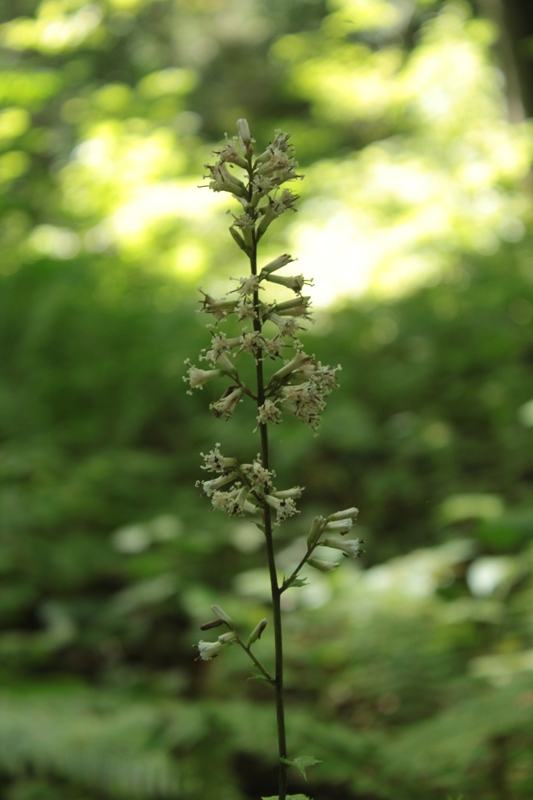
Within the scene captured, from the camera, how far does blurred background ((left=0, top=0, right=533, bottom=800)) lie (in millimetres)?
2682

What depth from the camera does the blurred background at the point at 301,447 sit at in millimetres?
2682

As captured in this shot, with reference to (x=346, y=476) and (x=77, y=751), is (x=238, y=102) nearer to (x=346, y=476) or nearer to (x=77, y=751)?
(x=346, y=476)

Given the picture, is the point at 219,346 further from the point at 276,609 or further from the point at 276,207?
the point at 276,609

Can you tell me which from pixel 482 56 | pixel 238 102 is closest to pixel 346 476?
pixel 482 56

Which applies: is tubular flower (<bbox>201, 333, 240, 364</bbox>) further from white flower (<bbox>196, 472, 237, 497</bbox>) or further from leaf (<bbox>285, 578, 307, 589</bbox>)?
leaf (<bbox>285, 578, 307, 589</bbox>)

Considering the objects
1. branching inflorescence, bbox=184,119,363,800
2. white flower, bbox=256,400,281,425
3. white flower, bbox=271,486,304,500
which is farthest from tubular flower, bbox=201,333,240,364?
white flower, bbox=271,486,304,500

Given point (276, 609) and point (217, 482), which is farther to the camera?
point (217, 482)

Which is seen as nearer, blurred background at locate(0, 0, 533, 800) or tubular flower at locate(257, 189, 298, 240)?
tubular flower at locate(257, 189, 298, 240)

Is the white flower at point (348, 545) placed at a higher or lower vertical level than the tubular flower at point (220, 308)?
lower

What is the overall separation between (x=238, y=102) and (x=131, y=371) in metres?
18.7

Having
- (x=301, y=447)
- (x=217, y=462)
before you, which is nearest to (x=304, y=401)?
(x=217, y=462)

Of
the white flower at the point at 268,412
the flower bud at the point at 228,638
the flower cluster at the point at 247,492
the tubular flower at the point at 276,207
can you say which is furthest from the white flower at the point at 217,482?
the tubular flower at the point at 276,207

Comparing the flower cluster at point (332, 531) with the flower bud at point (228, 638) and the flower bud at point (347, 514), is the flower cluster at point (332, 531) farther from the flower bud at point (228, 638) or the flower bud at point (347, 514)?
the flower bud at point (228, 638)

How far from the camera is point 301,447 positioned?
179 inches
